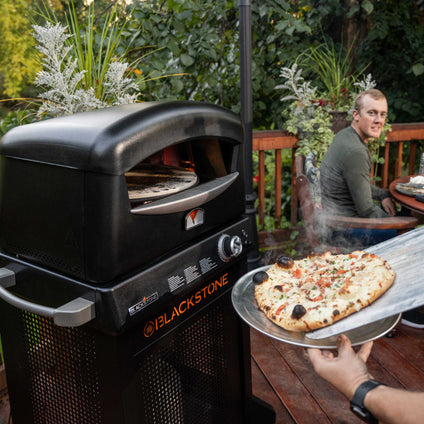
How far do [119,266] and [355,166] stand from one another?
216 cm

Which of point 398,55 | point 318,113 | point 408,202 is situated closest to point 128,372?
point 408,202

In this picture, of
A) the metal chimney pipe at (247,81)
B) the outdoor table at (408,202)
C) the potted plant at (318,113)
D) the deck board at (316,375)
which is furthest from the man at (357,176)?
the potted plant at (318,113)

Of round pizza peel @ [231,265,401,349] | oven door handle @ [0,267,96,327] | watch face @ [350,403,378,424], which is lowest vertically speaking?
watch face @ [350,403,378,424]

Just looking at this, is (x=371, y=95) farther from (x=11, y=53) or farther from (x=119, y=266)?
(x=11, y=53)

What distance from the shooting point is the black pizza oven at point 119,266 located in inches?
40.4

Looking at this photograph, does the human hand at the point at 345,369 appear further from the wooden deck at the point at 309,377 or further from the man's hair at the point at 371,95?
the man's hair at the point at 371,95

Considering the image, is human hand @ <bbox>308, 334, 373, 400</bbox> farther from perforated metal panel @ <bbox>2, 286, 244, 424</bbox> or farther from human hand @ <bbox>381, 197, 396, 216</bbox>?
human hand @ <bbox>381, 197, 396, 216</bbox>

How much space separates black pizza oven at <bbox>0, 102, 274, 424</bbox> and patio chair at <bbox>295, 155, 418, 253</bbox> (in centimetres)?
109

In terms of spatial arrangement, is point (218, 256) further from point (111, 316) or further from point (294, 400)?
point (294, 400)

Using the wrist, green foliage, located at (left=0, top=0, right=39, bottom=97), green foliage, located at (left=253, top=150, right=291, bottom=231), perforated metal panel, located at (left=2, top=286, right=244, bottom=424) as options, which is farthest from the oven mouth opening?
green foliage, located at (left=0, top=0, right=39, bottom=97)

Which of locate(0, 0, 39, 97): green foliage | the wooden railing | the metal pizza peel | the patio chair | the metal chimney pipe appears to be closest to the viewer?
the metal pizza peel

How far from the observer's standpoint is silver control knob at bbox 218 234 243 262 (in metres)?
1.38

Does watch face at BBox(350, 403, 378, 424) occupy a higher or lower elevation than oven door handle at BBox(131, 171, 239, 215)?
lower

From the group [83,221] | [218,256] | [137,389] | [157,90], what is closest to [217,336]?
[218,256]
